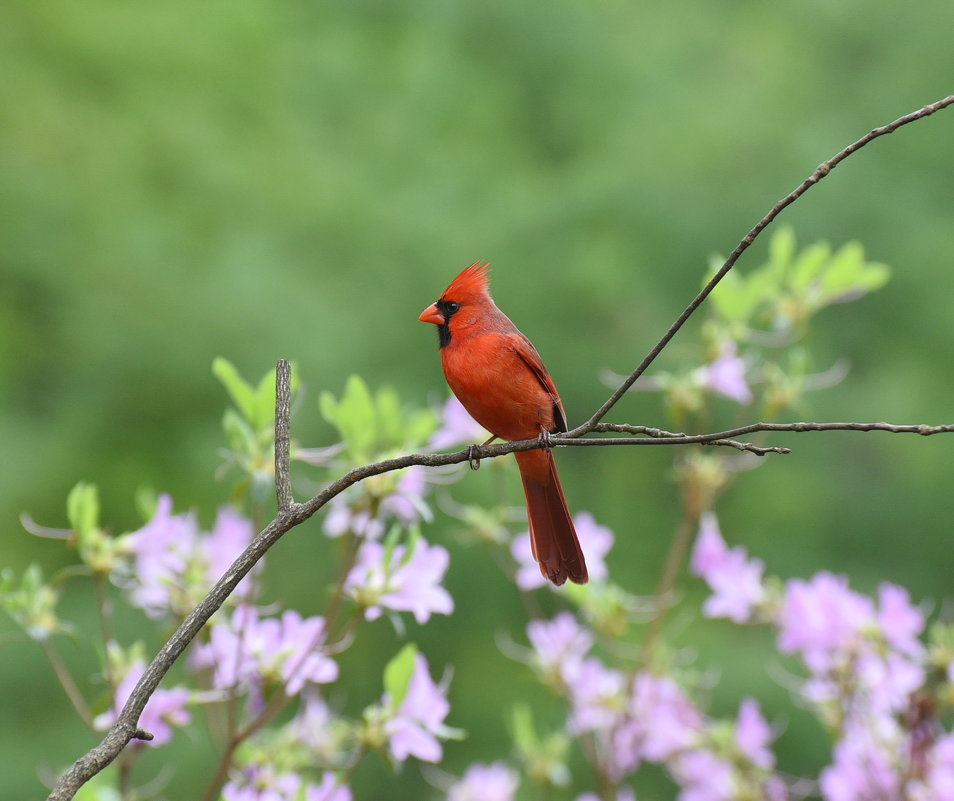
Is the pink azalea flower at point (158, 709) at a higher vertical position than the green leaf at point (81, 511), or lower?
lower

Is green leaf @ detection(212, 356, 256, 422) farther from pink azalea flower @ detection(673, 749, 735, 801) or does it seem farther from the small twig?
pink azalea flower @ detection(673, 749, 735, 801)

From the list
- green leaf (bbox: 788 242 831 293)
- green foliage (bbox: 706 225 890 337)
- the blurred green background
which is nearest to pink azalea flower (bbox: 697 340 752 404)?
green foliage (bbox: 706 225 890 337)

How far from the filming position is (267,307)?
356 cm

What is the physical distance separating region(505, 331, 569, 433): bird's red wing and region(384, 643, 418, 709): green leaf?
53cm

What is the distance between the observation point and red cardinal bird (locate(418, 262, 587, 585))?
1.58 metres

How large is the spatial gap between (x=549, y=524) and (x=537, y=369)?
268 mm

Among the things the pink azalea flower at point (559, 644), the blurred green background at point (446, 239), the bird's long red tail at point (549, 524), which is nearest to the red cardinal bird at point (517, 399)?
the bird's long red tail at point (549, 524)

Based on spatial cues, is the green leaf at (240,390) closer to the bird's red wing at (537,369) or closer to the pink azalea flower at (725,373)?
the bird's red wing at (537,369)

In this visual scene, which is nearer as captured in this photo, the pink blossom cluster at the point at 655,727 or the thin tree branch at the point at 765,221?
the thin tree branch at the point at 765,221

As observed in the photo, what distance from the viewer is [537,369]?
1.73 metres

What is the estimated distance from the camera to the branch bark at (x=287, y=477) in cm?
71

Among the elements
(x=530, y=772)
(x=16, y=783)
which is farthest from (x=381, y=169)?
(x=530, y=772)

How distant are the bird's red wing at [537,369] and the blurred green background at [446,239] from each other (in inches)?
63.6


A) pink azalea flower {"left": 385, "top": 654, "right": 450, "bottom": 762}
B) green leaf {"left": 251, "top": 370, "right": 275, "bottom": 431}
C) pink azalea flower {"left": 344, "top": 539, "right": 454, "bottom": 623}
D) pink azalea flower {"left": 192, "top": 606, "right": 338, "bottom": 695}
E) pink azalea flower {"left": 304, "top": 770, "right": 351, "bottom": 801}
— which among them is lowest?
pink azalea flower {"left": 304, "top": 770, "right": 351, "bottom": 801}
